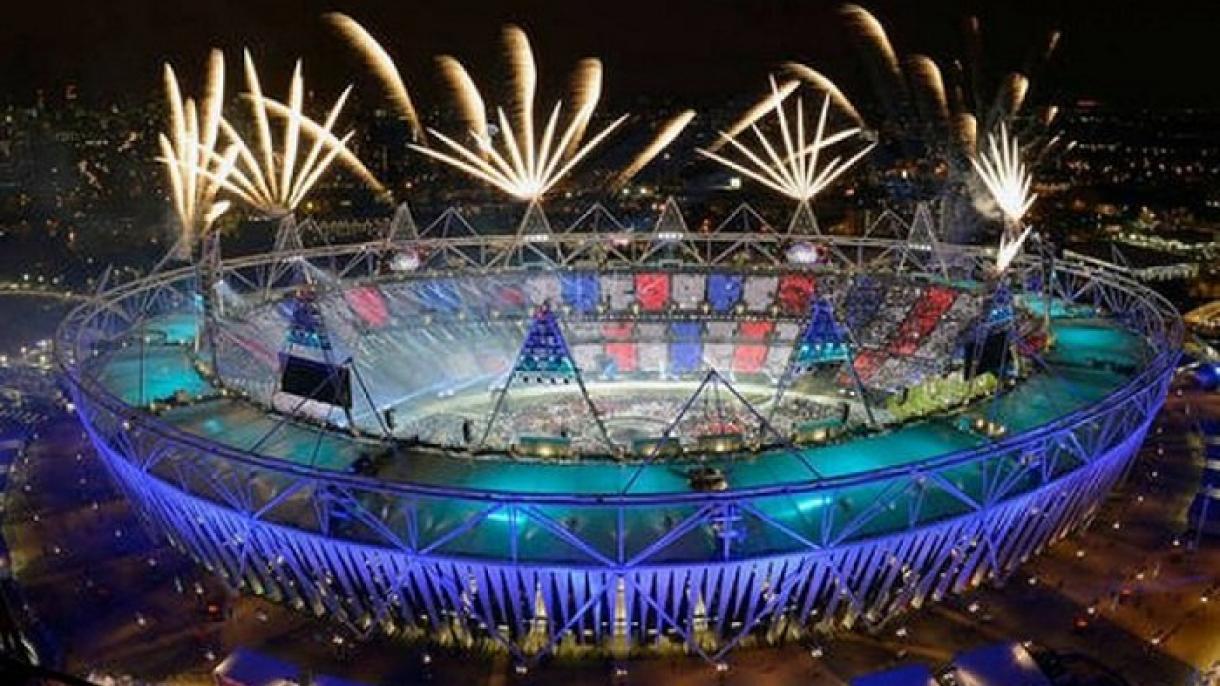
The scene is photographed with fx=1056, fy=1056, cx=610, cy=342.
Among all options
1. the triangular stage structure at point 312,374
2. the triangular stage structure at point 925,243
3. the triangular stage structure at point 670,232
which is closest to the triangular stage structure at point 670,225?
the triangular stage structure at point 670,232

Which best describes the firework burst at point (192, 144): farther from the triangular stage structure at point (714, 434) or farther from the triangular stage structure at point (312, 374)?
the triangular stage structure at point (714, 434)

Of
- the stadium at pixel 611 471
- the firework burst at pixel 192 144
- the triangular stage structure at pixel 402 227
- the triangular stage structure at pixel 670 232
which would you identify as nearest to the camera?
the stadium at pixel 611 471

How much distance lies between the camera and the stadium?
142ft

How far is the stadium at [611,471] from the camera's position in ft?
142

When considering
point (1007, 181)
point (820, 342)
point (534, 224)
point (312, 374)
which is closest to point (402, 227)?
point (534, 224)

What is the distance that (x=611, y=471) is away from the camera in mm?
46812

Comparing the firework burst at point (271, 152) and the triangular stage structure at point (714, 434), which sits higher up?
the firework burst at point (271, 152)

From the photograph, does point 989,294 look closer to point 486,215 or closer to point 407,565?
point 407,565

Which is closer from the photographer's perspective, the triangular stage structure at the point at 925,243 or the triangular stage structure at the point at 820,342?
the triangular stage structure at the point at 820,342

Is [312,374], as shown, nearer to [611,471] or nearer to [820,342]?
[611,471]

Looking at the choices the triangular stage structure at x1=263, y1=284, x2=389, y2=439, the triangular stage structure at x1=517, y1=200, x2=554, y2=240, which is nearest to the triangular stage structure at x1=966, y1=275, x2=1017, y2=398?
the triangular stage structure at x1=263, y1=284, x2=389, y2=439

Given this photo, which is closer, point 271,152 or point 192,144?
point 192,144

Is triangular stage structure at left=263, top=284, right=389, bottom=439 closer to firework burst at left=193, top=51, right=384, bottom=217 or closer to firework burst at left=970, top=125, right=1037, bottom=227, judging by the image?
firework burst at left=193, top=51, right=384, bottom=217

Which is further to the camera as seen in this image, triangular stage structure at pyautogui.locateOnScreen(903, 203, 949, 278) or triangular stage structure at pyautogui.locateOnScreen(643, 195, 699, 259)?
triangular stage structure at pyautogui.locateOnScreen(643, 195, 699, 259)
